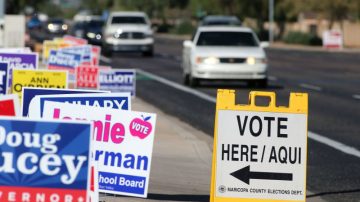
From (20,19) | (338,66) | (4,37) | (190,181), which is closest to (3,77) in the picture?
(190,181)

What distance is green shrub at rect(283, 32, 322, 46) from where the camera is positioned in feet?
267

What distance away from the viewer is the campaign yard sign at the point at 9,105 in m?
7.94

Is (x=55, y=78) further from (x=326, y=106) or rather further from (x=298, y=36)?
(x=298, y=36)

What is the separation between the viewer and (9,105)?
7973 mm

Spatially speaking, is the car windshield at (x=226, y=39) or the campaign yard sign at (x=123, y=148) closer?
the campaign yard sign at (x=123, y=148)

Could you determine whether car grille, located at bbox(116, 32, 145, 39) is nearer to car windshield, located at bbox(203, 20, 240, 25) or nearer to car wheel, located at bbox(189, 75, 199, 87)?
car windshield, located at bbox(203, 20, 240, 25)

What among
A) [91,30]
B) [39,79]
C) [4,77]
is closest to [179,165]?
[39,79]

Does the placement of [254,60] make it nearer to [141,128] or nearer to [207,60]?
[207,60]

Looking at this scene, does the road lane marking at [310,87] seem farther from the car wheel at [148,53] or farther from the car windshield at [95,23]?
the car windshield at [95,23]

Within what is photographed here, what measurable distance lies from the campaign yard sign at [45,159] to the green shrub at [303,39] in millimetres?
74763

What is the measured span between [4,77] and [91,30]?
173 feet

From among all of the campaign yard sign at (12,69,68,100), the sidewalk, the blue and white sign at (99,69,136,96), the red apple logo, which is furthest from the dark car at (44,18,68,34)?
the red apple logo

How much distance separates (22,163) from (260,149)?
345 cm

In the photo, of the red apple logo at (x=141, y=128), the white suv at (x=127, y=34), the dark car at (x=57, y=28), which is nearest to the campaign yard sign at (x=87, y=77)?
the red apple logo at (x=141, y=128)
